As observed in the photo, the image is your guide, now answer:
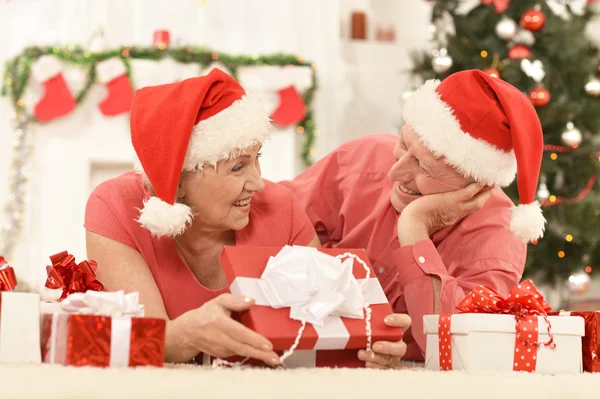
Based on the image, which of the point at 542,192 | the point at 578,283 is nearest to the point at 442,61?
the point at 542,192

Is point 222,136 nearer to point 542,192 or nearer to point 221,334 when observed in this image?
point 221,334

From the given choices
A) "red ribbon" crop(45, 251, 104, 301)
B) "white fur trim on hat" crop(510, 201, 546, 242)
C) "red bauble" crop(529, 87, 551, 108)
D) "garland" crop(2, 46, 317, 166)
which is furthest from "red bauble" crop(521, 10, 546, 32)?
"red ribbon" crop(45, 251, 104, 301)

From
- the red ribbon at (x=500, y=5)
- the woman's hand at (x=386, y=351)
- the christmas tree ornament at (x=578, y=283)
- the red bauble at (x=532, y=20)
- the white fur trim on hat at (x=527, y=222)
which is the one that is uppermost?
the red ribbon at (x=500, y=5)

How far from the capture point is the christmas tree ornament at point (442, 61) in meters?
4.28

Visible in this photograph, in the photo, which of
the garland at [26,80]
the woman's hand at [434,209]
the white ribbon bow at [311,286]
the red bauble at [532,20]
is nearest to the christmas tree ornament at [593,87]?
the red bauble at [532,20]

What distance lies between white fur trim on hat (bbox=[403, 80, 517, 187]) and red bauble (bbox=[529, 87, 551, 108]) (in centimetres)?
226

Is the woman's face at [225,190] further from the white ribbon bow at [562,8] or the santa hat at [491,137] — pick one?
the white ribbon bow at [562,8]

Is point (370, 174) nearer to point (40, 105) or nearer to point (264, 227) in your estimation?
point (264, 227)

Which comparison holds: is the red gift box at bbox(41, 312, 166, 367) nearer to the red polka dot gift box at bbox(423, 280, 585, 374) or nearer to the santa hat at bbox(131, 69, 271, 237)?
the santa hat at bbox(131, 69, 271, 237)

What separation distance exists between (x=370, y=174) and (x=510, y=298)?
0.84 meters

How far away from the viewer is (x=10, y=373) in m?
1.13

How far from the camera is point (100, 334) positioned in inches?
48.8

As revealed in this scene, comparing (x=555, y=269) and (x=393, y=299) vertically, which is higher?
(x=393, y=299)

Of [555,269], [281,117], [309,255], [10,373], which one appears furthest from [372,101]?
[10,373]
